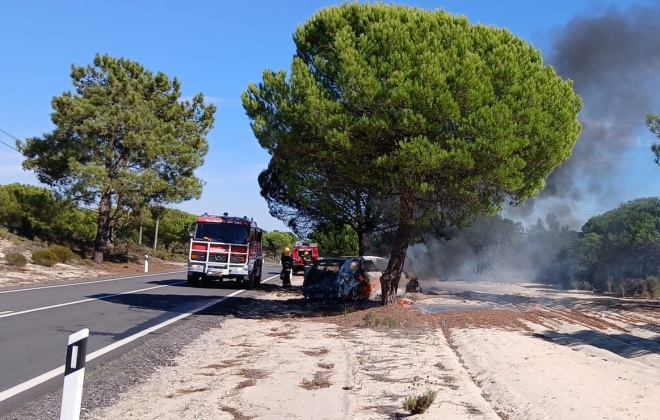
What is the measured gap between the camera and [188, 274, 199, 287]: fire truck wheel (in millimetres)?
25116

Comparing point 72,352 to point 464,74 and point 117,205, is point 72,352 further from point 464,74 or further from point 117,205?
point 117,205

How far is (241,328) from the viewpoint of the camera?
13.7 meters

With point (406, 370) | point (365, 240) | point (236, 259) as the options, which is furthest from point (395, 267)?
point (365, 240)

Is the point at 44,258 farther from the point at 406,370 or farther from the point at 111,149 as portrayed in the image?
the point at 406,370

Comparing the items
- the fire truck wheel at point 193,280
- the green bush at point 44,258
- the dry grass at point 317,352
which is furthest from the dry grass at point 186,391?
the green bush at point 44,258

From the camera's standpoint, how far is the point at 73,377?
4789mm

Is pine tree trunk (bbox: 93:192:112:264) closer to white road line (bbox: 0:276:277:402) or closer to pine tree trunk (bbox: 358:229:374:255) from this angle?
pine tree trunk (bbox: 358:229:374:255)

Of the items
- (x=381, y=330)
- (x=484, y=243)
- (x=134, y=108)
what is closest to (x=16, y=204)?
(x=134, y=108)

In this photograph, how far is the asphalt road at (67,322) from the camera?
26.5ft

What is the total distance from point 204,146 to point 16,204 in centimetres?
1231

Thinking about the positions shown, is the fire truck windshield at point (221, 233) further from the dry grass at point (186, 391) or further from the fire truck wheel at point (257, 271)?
the dry grass at point (186, 391)

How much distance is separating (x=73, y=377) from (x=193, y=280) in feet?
68.9

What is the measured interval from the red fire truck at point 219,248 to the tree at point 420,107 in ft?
31.8

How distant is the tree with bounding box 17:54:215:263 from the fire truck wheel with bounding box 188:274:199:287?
1242cm
